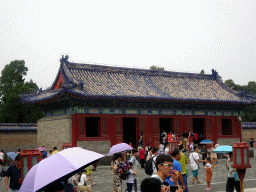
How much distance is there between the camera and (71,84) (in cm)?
2331

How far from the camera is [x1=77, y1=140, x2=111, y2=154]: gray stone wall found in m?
24.3

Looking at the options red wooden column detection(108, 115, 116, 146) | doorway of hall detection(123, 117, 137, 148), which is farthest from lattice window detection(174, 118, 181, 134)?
doorway of hall detection(123, 117, 137, 148)

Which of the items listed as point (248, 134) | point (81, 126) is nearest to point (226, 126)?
point (248, 134)

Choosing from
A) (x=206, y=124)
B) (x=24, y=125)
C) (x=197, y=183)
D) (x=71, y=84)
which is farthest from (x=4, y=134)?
(x=197, y=183)

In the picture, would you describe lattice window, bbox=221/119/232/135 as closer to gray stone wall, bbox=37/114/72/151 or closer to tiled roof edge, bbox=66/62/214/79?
tiled roof edge, bbox=66/62/214/79

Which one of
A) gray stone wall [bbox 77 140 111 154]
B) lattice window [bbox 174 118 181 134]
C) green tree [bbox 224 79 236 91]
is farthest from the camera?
green tree [bbox 224 79 236 91]

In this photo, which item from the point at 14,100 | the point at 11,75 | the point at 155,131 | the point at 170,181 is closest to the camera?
the point at 170,181

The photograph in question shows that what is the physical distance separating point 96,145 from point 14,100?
19589 millimetres

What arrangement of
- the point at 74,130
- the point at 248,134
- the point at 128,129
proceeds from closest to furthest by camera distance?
1. the point at 74,130
2. the point at 128,129
3. the point at 248,134

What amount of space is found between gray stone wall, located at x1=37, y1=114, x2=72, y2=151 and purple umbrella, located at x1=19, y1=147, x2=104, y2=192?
61.5ft

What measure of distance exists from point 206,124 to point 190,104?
2.38 meters

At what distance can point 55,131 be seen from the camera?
26016 mm

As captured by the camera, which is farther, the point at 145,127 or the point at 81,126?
the point at 145,127

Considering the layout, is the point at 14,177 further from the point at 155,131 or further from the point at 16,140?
the point at 16,140
